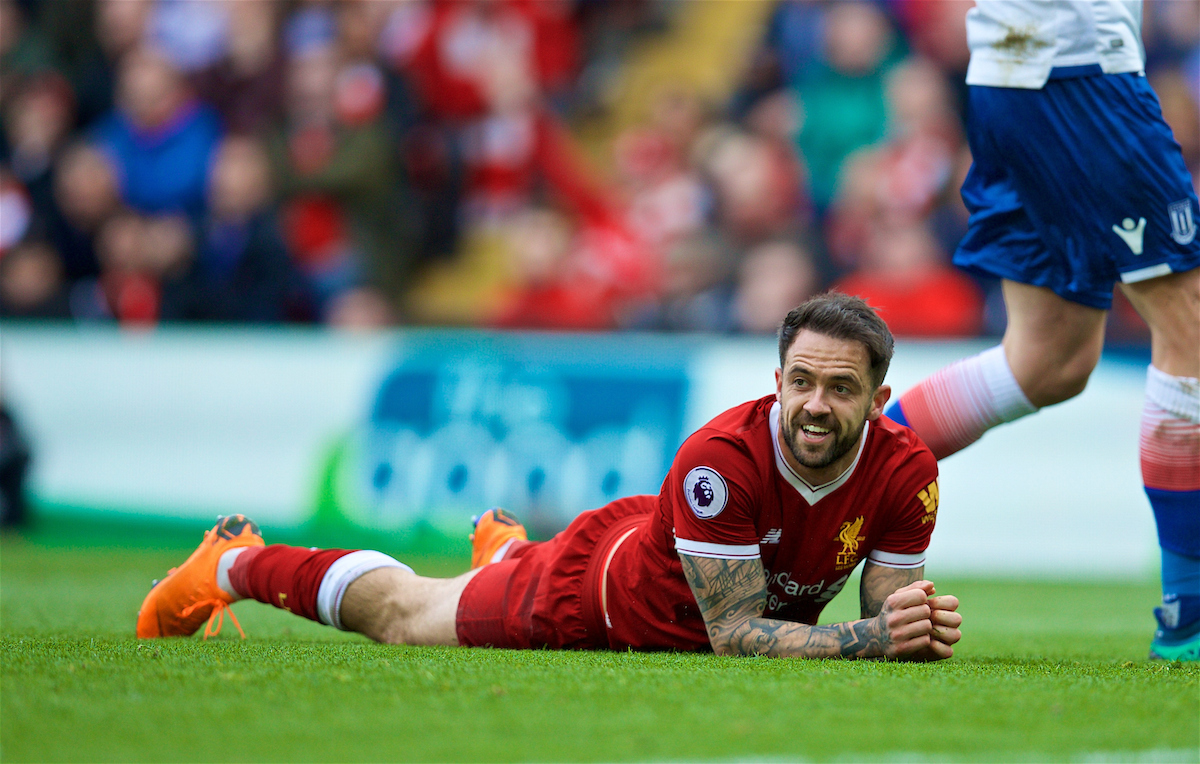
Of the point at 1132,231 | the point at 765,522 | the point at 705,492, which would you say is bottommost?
the point at 765,522

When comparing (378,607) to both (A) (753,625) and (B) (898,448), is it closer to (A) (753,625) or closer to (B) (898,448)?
(A) (753,625)

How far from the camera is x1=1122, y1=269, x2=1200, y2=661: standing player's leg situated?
340 centimetres

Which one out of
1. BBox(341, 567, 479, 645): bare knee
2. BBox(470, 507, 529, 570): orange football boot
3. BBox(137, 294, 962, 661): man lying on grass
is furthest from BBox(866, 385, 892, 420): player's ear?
BBox(470, 507, 529, 570): orange football boot

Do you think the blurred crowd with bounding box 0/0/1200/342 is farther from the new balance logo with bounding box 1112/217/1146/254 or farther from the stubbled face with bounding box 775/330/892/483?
the stubbled face with bounding box 775/330/892/483

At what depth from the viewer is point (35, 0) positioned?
11125 mm

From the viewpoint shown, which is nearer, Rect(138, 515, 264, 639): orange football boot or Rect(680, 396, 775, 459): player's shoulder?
Rect(680, 396, 775, 459): player's shoulder

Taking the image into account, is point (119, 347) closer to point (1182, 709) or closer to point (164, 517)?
point (164, 517)

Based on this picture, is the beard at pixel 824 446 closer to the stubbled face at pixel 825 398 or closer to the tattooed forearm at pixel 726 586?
the stubbled face at pixel 825 398

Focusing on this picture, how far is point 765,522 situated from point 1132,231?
128 centimetres

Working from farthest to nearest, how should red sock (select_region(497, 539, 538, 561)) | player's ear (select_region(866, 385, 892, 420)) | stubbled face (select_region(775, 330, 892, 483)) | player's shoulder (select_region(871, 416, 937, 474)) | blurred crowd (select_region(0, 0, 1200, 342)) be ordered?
blurred crowd (select_region(0, 0, 1200, 342)) < red sock (select_region(497, 539, 538, 561)) < player's shoulder (select_region(871, 416, 937, 474)) < player's ear (select_region(866, 385, 892, 420)) < stubbled face (select_region(775, 330, 892, 483))

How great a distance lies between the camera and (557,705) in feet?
8.02

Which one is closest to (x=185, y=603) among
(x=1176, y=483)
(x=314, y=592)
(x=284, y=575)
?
(x=284, y=575)

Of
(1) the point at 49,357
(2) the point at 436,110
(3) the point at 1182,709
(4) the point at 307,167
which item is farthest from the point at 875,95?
(3) the point at 1182,709

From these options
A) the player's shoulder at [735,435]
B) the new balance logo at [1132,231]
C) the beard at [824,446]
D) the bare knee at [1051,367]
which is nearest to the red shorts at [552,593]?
the player's shoulder at [735,435]
